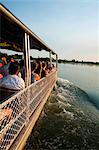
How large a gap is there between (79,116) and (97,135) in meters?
2.39

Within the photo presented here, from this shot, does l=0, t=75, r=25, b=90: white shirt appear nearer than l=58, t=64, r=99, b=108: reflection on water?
Yes

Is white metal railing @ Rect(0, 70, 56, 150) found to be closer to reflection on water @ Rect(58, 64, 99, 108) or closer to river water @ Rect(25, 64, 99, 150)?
river water @ Rect(25, 64, 99, 150)

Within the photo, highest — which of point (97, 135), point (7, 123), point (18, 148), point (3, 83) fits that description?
point (3, 83)

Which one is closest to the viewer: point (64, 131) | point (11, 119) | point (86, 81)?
point (11, 119)

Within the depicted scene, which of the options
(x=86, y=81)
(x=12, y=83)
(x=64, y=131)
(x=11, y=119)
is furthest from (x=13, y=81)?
(x=86, y=81)

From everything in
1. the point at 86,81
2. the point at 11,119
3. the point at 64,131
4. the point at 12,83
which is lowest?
the point at 86,81

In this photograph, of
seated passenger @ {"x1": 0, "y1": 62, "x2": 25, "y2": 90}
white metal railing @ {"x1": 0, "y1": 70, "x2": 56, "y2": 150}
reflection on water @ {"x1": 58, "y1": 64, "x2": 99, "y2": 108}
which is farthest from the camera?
reflection on water @ {"x1": 58, "y1": 64, "x2": 99, "y2": 108}

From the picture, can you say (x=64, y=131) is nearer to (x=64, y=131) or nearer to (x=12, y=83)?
(x=64, y=131)

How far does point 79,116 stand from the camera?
11.1 meters

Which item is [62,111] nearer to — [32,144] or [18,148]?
[32,144]

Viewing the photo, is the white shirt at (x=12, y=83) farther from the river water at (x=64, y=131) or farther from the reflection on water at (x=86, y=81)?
the reflection on water at (x=86, y=81)

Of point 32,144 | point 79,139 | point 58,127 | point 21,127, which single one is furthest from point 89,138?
point 21,127

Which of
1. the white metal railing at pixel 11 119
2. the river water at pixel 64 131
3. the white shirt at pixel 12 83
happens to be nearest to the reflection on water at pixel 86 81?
the river water at pixel 64 131

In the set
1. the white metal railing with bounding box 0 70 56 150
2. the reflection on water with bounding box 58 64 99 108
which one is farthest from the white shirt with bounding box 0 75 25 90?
the reflection on water with bounding box 58 64 99 108
